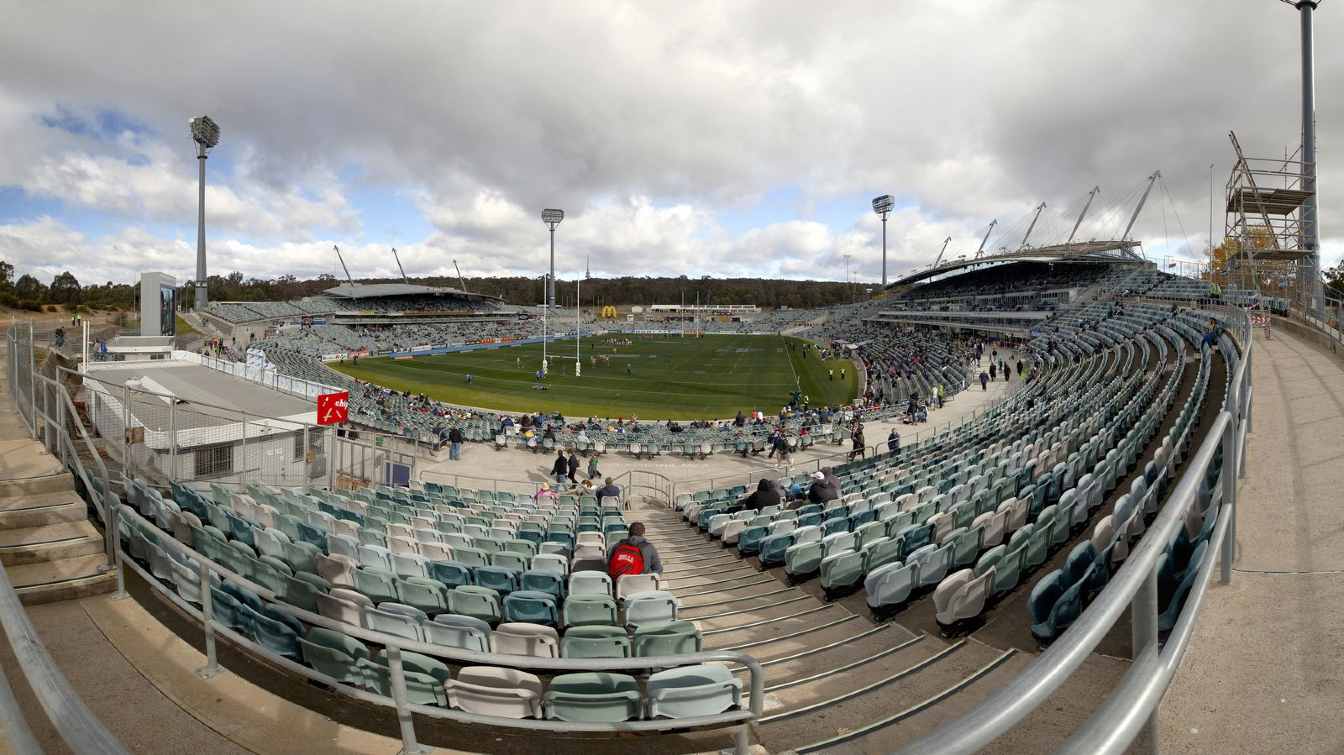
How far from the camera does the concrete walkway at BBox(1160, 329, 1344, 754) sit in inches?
95.6

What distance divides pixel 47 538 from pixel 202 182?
418 feet

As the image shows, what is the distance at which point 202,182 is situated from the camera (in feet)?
340

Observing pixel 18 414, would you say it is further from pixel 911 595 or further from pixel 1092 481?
pixel 1092 481

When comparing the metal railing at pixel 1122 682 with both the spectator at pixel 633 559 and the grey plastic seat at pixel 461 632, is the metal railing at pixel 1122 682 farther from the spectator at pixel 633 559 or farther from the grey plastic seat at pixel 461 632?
the spectator at pixel 633 559

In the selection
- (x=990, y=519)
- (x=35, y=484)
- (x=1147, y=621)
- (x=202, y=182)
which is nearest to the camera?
(x=1147, y=621)

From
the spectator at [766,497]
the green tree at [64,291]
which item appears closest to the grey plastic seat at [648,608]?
the spectator at [766,497]

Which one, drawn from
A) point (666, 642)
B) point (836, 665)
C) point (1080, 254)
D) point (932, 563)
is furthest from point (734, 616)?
point (1080, 254)

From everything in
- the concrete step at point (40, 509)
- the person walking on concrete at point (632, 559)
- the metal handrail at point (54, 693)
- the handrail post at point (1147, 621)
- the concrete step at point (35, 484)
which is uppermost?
the handrail post at point (1147, 621)

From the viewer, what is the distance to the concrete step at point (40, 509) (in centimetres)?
551

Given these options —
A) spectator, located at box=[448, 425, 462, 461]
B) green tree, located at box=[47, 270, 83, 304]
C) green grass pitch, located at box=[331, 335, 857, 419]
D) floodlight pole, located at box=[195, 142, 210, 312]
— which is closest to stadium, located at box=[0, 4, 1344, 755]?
spectator, located at box=[448, 425, 462, 461]

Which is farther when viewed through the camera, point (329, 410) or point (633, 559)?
point (329, 410)

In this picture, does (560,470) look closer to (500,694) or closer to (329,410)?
(329,410)

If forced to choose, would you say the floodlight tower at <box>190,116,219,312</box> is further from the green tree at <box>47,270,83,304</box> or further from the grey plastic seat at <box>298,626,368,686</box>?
the grey plastic seat at <box>298,626,368,686</box>

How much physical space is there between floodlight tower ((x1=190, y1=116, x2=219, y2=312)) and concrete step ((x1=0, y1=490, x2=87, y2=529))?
11735 centimetres
